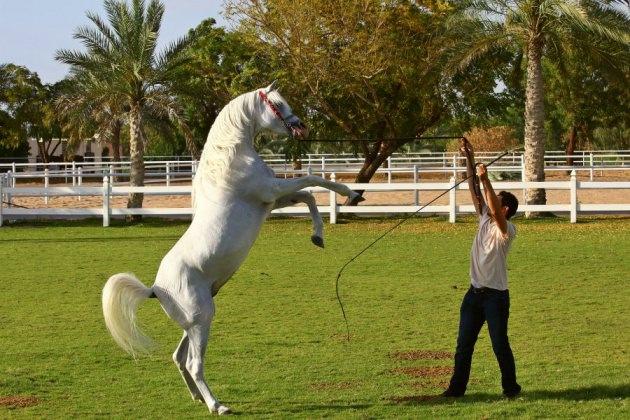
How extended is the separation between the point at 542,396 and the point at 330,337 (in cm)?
327

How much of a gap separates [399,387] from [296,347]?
2.09 meters

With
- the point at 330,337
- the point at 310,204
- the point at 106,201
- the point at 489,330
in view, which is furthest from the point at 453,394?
the point at 106,201

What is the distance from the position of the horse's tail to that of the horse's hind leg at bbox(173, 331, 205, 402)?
31cm

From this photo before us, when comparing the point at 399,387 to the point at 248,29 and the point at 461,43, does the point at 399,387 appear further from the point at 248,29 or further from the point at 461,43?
the point at 248,29

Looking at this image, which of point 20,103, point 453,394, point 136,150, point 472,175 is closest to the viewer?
point 453,394

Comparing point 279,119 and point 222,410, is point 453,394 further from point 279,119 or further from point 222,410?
point 279,119

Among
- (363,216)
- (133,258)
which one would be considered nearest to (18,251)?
(133,258)

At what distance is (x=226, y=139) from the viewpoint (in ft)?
24.6

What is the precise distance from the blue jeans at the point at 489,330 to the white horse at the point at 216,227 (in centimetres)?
139

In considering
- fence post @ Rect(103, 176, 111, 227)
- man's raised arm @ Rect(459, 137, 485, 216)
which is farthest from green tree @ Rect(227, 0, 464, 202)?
man's raised arm @ Rect(459, 137, 485, 216)

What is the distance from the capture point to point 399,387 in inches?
329

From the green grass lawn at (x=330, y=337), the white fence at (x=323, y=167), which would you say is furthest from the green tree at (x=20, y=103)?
the green grass lawn at (x=330, y=337)

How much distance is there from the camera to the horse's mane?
7.46 meters

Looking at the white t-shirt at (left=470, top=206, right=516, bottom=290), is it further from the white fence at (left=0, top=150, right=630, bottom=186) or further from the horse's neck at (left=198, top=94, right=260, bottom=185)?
the white fence at (left=0, top=150, right=630, bottom=186)
